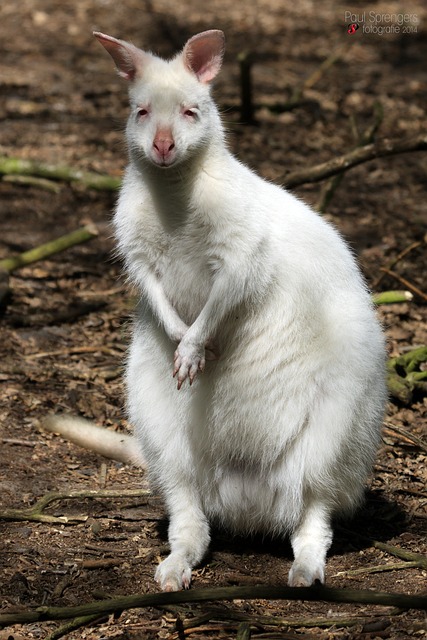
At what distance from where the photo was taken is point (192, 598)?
2768 mm

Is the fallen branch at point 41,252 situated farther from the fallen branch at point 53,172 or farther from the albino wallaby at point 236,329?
the albino wallaby at point 236,329

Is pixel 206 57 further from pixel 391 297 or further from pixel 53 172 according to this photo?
pixel 53 172

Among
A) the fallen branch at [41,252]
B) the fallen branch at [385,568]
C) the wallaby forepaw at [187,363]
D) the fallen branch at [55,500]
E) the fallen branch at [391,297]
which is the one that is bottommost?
the fallen branch at [55,500]

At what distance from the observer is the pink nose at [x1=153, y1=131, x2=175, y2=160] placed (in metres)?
2.97

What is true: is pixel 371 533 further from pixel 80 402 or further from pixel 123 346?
pixel 123 346

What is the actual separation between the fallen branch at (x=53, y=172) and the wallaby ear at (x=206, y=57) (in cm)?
357

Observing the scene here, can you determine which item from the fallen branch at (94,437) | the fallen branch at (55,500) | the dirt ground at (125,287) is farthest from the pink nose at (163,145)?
the fallen branch at (94,437)

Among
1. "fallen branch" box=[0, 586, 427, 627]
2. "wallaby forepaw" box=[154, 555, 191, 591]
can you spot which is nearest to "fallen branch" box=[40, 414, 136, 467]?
"wallaby forepaw" box=[154, 555, 191, 591]

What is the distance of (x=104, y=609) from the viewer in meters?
2.77

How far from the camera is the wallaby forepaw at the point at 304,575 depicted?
308 cm

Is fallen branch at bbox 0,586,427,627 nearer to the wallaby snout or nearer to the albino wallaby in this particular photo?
the albino wallaby

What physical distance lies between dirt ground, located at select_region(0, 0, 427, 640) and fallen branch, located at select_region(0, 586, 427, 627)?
0.26 ft

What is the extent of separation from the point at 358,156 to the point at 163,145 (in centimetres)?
218

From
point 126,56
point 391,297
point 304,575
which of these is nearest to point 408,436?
point 304,575
